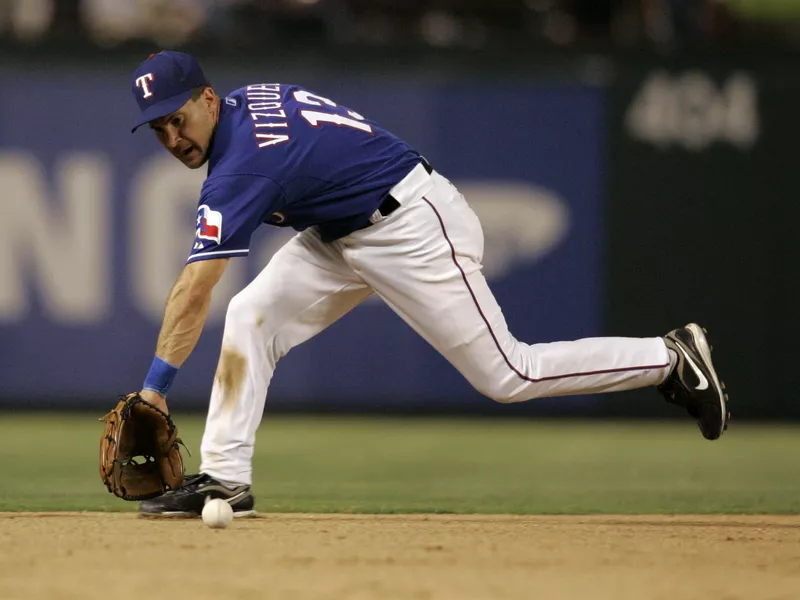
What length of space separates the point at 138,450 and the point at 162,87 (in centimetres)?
121

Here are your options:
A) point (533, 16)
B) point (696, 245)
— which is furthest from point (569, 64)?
point (696, 245)

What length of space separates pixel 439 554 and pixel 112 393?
501 cm

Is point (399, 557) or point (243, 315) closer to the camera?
point (399, 557)

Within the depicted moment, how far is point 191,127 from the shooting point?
15.0 ft

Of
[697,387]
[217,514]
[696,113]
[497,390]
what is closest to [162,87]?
[217,514]

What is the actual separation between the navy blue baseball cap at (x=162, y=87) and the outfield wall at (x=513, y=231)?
162 inches

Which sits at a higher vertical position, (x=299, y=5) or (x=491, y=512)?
(x=299, y=5)

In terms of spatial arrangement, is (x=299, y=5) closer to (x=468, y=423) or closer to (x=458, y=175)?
(x=458, y=175)

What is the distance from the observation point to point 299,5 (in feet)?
29.7

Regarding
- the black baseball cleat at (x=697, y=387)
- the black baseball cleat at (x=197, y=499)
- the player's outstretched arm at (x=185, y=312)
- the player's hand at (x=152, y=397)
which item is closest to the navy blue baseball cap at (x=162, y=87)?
the player's outstretched arm at (x=185, y=312)

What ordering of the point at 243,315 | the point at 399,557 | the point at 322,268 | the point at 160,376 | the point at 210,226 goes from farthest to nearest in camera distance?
the point at 322,268
the point at 243,315
the point at 160,376
the point at 210,226
the point at 399,557

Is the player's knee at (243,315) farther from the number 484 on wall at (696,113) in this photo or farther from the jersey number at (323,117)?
the number 484 on wall at (696,113)

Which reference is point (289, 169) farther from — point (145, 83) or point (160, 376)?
point (160, 376)

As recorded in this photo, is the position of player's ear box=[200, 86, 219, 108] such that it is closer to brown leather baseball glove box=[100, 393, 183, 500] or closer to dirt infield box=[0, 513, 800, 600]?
brown leather baseball glove box=[100, 393, 183, 500]
